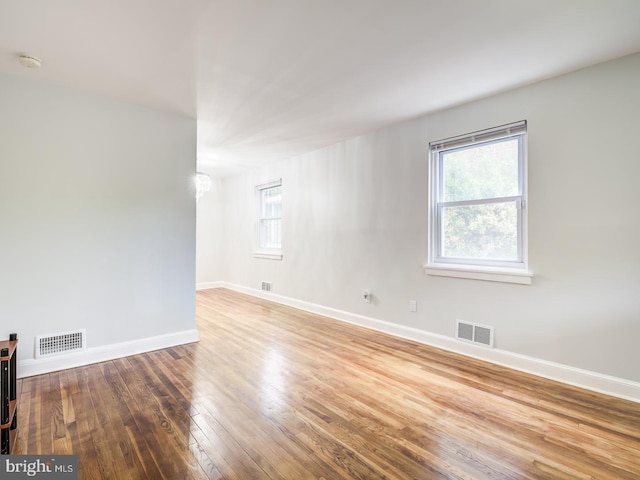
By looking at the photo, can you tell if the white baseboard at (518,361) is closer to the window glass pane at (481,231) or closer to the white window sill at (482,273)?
the white window sill at (482,273)

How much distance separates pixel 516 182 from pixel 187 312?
3613mm

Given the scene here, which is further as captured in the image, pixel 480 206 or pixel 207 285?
pixel 207 285

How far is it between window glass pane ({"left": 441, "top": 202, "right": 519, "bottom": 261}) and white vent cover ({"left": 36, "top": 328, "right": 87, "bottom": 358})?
3.68 metres

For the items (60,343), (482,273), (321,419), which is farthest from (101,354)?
(482,273)

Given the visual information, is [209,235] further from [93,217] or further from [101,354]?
[101,354]

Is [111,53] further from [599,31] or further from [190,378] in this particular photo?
[599,31]

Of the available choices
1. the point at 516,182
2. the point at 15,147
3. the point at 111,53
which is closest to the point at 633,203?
the point at 516,182

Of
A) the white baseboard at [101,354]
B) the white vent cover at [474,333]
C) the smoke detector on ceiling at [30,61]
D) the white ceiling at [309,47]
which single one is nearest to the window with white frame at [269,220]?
the white baseboard at [101,354]

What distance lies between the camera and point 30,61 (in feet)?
8.01

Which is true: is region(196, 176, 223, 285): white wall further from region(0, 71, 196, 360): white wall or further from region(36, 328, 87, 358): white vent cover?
region(36, 328, 87, 358): white vent cover

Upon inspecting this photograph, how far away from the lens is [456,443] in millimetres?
1888

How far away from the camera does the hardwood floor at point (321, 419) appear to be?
170 centimetres

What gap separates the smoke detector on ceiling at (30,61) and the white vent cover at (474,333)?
4243 millimetres

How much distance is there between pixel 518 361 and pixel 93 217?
13.5 ft
